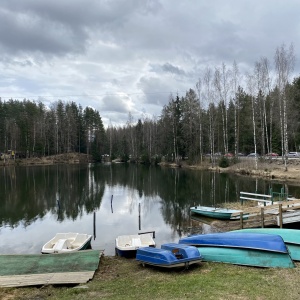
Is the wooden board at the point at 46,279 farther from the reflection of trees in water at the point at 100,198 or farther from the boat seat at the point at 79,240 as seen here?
the reflection of trees in water at the point at 100,198

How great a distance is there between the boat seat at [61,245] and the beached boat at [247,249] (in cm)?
575

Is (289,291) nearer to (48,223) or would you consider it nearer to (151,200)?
(48,223)

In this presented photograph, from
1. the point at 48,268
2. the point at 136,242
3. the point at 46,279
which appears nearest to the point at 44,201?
the point at 136,242

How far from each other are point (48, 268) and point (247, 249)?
6477 millimetres

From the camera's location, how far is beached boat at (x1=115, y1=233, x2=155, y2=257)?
545 inches

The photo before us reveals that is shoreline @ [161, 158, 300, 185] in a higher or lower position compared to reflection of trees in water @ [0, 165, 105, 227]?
higher

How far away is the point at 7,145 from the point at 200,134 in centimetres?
5644

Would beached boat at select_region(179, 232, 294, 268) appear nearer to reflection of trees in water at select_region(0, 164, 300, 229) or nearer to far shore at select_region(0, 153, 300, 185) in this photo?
reflection of trees in water at select_region(0, 164, 300, 229)

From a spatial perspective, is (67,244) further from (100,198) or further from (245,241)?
(100,198)

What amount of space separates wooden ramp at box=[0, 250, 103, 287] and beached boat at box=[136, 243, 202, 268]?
1.81 m

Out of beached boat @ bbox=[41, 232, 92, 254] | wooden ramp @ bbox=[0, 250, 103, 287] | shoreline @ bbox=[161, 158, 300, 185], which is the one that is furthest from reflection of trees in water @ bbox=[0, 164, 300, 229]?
wooden ramp @ bbox=[0, 250, 103, 287]

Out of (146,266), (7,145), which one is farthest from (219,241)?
(7,145)

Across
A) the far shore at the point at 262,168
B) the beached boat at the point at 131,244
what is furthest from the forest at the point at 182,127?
the beached boat at the point at 131,244

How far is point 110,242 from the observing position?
17.1 metres
